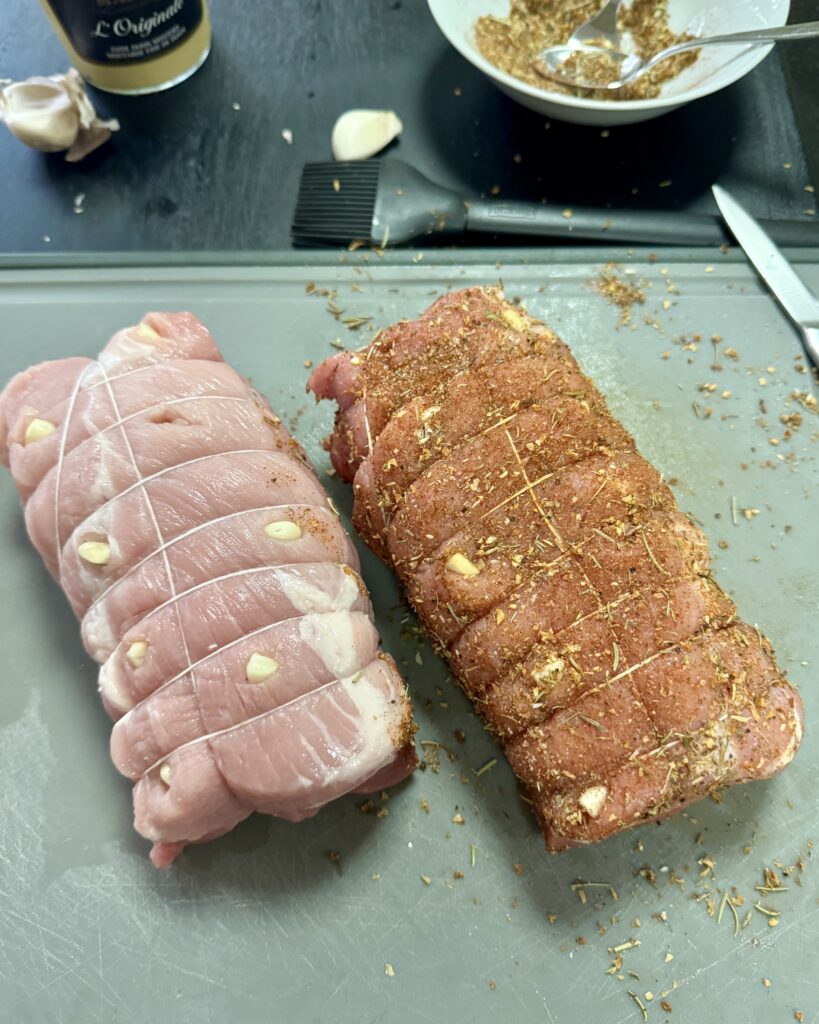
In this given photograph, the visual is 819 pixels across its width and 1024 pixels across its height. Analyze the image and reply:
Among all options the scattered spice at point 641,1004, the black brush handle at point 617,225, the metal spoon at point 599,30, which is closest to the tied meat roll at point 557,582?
the scattered spice at point 641,1004

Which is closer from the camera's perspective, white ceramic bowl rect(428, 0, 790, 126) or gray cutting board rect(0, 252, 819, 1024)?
gray cutting board rect(0, 252, 819, 1024)

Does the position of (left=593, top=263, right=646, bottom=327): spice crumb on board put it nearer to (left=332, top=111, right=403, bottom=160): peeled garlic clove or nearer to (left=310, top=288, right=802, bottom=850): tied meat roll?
(left=310, top=288, right=802, bottom=850): tied meat roll

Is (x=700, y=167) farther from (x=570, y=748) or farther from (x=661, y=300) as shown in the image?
(x=570, y=748)

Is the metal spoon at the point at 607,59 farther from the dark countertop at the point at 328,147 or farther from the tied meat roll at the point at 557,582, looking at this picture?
the tied meat roll at the point at 557,582

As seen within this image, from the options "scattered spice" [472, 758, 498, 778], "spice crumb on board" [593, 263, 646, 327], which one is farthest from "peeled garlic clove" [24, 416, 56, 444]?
"spice crumb on board" [593, 263, 646, 327]

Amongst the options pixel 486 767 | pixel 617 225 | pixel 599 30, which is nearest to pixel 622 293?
pixel 617 225

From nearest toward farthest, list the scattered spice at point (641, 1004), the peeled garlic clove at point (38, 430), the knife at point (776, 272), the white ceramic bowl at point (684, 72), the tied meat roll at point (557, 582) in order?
the tied meat roll at point (557, 582), the scattered spice at point (641, 1004), the peeled garlic clove at point (38, 430), the knife at point (776, 272), the white ceramic bowl at point (684, 72)
